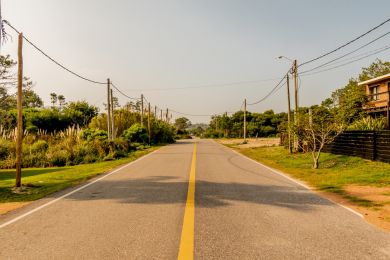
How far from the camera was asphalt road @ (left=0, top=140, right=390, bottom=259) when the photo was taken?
4.54m

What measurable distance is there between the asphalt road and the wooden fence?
22.6ft

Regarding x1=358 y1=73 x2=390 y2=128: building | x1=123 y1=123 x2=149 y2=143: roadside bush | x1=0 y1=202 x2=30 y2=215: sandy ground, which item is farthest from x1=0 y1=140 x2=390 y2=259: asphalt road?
x1=123 y1=123 x2=149 y2=143: roadside bush

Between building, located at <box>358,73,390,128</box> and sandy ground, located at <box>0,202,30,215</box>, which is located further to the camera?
building, located at <box>358,73,390,128</box>

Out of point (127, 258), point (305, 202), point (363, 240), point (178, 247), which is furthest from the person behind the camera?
point (305, 202)

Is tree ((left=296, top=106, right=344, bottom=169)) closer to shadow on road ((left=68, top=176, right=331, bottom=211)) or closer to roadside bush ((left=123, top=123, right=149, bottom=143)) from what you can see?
shadow on road ((left=68, top=176, right=331, bottom=211))

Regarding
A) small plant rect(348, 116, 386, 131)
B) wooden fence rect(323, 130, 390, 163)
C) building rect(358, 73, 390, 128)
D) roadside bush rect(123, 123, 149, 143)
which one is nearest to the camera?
wooden fence rect(323, 130, 390, 163)

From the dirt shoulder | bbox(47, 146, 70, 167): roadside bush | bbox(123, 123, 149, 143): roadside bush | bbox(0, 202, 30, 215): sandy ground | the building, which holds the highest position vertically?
the building

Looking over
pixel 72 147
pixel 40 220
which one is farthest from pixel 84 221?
pixel 72 147

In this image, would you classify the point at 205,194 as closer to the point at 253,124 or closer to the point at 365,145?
the point at 365,145

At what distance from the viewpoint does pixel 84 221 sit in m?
6.25

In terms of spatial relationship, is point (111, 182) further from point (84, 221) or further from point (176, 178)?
point (84, 221)

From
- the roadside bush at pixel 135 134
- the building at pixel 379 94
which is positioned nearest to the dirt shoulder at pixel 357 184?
the building at pixel 379 94

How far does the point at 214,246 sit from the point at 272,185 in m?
6.05

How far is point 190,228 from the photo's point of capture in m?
5.58
